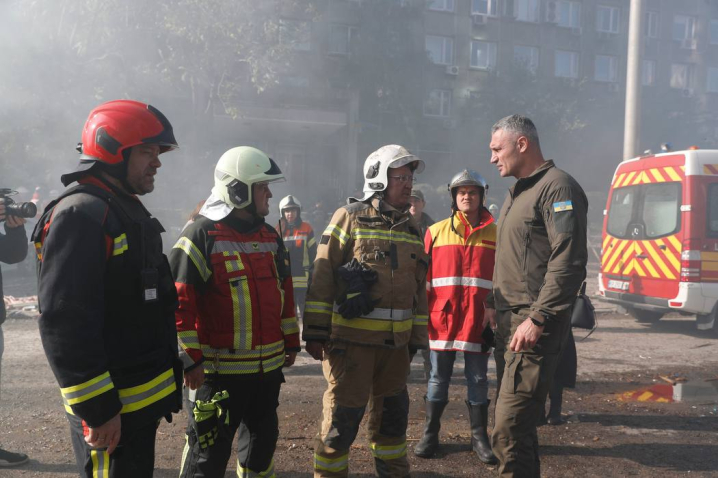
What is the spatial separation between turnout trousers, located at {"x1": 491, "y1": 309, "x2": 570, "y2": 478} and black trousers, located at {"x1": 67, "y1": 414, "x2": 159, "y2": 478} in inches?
68.0

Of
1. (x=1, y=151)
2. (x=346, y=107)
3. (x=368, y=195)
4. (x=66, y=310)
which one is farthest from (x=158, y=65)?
(x=66, y=310)

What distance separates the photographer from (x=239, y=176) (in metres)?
2.96

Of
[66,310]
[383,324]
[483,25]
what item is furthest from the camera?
[483,25]

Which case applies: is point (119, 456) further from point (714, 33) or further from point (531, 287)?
point (714, 33)

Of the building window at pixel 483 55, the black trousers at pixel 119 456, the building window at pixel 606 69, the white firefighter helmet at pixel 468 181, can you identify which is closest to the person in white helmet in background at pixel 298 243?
the white firefighter helmet at pixel 468 181

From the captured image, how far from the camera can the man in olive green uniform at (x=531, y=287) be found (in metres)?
2.88

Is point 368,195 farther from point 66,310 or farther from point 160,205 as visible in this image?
point 160,205

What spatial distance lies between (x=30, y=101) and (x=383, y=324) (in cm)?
1615

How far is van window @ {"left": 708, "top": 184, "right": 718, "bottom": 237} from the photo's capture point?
827 cm

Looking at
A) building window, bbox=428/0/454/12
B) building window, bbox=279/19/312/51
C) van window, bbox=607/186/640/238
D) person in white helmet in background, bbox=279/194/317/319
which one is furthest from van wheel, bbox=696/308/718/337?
building window, bbox=428/0/454/12

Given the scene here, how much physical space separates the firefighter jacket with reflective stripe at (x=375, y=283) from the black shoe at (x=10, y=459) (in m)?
2.28

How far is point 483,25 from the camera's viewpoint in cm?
3111

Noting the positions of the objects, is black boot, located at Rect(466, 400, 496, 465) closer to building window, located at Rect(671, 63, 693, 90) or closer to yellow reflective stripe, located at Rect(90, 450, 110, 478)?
yellow reflective stripe, located at Rect(90, 450, 110, 478)

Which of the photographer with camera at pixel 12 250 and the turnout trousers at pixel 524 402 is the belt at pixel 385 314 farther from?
the photographer with camera at pixel 12 250
